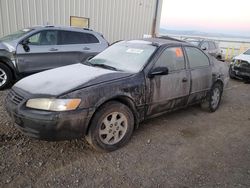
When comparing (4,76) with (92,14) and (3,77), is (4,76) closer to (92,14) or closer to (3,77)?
(3,77)

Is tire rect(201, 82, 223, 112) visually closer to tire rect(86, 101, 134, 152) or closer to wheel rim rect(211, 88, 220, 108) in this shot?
wheel rim rect(211, 88, 220, 108)

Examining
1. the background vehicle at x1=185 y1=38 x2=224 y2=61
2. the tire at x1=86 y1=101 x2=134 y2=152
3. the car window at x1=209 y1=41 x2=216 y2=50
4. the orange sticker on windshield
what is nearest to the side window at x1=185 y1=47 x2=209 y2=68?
the orange sticker on windshield

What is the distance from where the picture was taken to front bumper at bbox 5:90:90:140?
265 centimetres

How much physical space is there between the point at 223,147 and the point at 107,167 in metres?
1.95

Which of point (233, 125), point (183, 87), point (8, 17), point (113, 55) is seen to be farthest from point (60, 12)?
point (233, 125)

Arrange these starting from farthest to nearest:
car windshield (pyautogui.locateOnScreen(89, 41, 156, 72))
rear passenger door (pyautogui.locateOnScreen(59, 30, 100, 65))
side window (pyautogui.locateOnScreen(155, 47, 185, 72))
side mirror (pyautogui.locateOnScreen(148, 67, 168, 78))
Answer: rear passenger door (pyautogui.locateOnScreen(59, 30, 100, 65))
side window (pyautogui.locateOnScreen(155, 47, 185, 72))
car windshield (pyautogui.locateOnScreen(89, 41, 156, 72))
side mirror (pyautogui.locateOnScreen(148, 67, 168, 78))

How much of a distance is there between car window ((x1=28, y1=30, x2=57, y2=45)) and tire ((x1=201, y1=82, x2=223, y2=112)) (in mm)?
4394

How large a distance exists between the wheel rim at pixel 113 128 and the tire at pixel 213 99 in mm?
2454

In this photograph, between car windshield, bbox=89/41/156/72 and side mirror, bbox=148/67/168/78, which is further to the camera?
car windshield, bbox=89/41/156/72

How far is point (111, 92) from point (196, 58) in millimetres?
2315

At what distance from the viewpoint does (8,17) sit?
820 cm

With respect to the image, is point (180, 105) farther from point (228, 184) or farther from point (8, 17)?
point (8, 17)

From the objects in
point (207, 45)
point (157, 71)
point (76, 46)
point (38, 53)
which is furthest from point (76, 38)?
point (207, 45)

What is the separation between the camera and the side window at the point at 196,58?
434 centimetres
